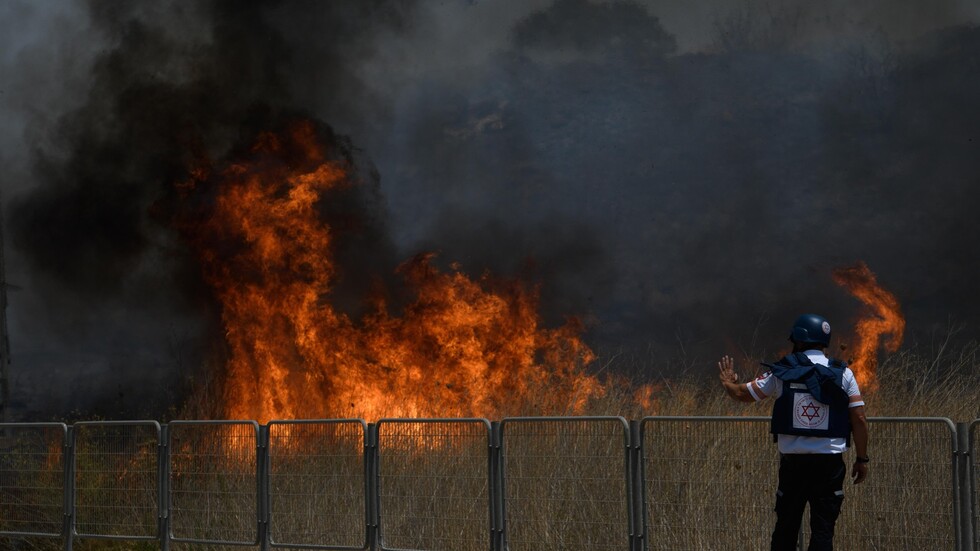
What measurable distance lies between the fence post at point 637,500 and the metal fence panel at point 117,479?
18.6 ft

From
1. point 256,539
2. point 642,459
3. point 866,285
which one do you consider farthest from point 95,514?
point 866,285

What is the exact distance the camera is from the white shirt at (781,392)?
8.98m

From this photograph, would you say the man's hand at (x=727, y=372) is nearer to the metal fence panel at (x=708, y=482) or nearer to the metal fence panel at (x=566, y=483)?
the metal fence panel at (x=708, y=482)

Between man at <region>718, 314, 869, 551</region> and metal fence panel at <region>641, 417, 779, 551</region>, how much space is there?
4.18 ft

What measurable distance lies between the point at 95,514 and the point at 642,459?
22.7 feet

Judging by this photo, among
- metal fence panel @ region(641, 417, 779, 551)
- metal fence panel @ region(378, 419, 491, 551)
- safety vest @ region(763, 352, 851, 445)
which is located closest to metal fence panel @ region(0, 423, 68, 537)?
metal fence panel @ region(378, 419, 491, 551)

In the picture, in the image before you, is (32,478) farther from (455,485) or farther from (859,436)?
(859,436)

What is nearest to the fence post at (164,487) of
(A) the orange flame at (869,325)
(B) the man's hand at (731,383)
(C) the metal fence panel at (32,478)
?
(C) the metal fence panel at (32,478)

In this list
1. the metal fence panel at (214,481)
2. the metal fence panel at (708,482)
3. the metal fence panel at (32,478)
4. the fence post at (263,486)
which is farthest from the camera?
the metal fence panel at (32,478)

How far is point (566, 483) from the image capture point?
37.5 ft

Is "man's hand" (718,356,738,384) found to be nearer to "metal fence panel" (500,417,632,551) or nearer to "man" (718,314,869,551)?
"man" (718,314,869,551)

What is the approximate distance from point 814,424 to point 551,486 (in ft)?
10.6

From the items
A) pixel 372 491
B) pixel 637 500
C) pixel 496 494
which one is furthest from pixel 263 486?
pixel 637 500

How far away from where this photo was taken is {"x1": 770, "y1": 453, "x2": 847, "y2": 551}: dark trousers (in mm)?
8984
